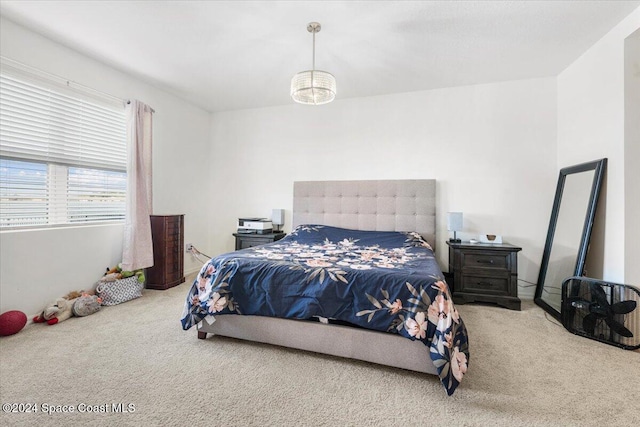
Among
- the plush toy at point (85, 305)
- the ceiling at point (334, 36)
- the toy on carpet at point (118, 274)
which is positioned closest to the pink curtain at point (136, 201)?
A: the toy on carpet at point (118, 274)

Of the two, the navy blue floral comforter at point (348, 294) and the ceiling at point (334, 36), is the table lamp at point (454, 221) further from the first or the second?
the ceiling at point (334, 36)

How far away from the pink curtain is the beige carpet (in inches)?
38.3

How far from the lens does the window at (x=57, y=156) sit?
2367 mm

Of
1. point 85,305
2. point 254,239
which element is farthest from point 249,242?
point 85,305

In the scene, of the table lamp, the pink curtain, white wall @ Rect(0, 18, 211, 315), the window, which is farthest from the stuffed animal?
the table lamp

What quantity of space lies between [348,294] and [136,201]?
8.75ft

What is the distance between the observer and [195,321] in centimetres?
211

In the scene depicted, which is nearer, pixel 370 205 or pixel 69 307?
pixel 69 307

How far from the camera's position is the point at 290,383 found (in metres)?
1.67

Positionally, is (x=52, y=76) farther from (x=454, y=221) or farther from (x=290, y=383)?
(x=454, y=221)

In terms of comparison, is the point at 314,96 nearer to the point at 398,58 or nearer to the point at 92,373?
the point at 398,58

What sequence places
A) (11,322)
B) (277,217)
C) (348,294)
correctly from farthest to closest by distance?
(277,217)
(11,322)
(348,294)

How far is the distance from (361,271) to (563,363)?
146cm

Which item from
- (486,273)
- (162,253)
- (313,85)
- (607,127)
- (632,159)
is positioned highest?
(313,85)
